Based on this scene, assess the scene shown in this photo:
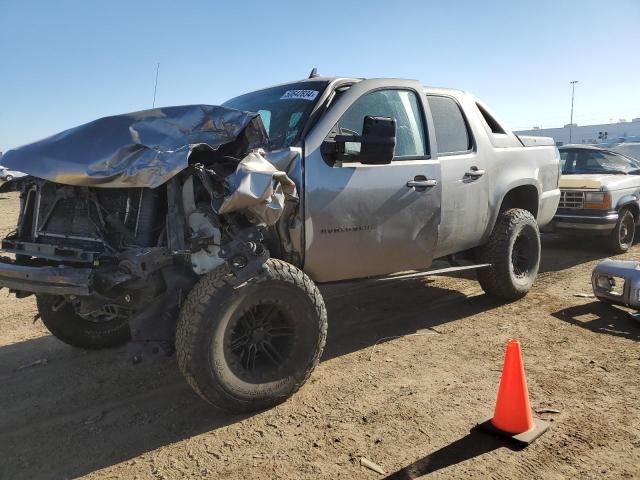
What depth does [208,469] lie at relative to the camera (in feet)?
8.81

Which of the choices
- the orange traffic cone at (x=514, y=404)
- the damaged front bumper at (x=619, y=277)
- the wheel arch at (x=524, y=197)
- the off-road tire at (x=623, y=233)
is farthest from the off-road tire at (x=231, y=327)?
the off-road tire at (x=623, y=233)

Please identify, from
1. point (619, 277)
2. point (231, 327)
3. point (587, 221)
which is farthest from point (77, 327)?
point (587, 221)

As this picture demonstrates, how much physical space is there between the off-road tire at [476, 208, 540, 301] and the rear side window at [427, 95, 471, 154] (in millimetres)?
945

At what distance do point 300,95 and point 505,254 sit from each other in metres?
2.68

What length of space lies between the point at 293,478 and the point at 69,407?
180 centimetres

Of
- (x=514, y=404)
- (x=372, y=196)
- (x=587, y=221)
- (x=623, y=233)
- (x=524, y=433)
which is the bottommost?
(x=524, y=433)

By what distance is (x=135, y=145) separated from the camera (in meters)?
3.18

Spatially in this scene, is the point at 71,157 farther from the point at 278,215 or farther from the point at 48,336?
the point at 48,336

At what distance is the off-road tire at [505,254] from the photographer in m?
5.16

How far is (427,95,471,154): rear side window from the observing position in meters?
4.68

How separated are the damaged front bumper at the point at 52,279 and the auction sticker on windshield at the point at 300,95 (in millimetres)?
2092

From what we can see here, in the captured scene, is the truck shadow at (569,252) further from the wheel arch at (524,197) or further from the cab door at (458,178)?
the cab door at (458,178)

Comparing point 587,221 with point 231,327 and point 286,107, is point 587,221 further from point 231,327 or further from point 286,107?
point 231,327

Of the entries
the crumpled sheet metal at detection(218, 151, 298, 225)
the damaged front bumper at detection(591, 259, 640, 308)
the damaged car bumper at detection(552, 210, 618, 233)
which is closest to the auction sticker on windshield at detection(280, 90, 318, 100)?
the crumpled sheet metal at detection(218, 151, 298, 225)
